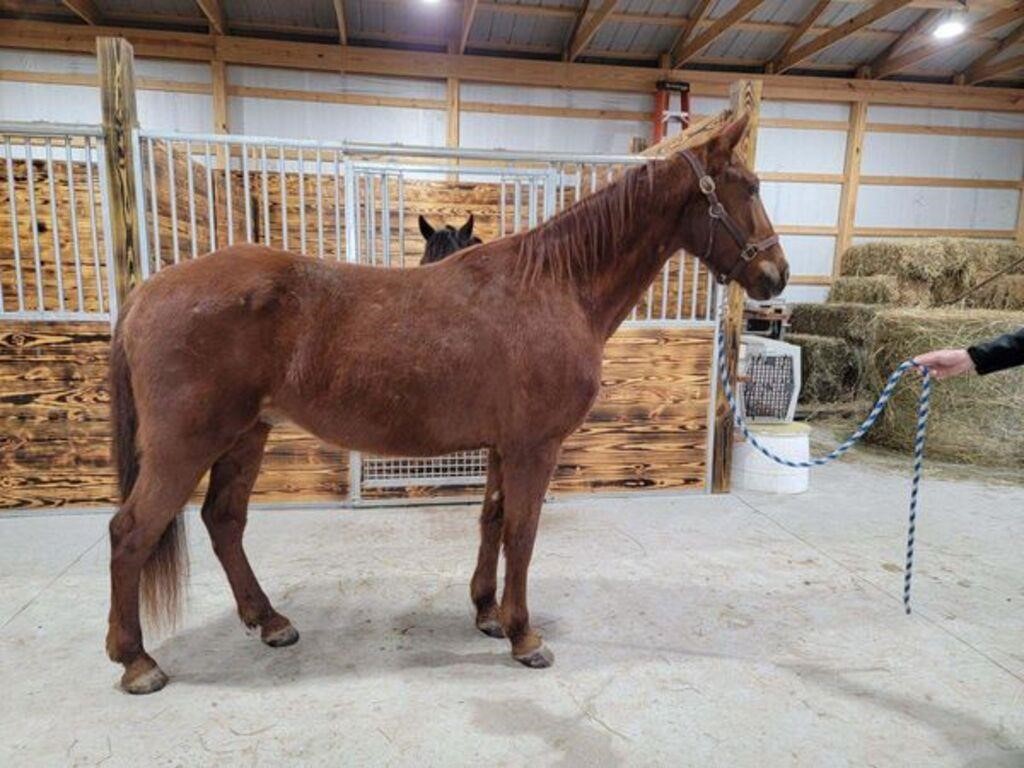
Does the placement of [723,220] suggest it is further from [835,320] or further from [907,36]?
[907,36]

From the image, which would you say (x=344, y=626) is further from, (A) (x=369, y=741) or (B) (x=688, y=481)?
(B) (x=688, y=481)

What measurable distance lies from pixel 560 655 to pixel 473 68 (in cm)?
744


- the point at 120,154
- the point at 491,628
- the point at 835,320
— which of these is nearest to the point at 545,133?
the point at 835,320

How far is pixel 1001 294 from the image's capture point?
23.9ft

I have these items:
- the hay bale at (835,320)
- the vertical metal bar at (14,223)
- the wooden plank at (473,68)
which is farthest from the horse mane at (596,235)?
the wooden plank at (473,68)

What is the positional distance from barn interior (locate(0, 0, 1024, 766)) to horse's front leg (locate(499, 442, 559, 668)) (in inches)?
3.5

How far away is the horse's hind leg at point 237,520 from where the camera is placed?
2.10 m

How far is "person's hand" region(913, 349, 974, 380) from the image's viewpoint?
1782 millimetres

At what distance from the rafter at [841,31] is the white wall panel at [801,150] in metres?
0.88

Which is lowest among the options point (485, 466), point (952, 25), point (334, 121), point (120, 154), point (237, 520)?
point (485, 466)

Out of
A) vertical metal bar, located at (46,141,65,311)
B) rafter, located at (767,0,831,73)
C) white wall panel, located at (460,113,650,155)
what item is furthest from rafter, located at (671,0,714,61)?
vertical metal bar, located at (46,141,65,311)

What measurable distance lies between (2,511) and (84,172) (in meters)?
2.15

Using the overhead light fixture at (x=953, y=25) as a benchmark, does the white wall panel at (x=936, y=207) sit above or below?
below

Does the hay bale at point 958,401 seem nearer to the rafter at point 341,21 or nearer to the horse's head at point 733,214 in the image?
the horse's head at point 733,214
